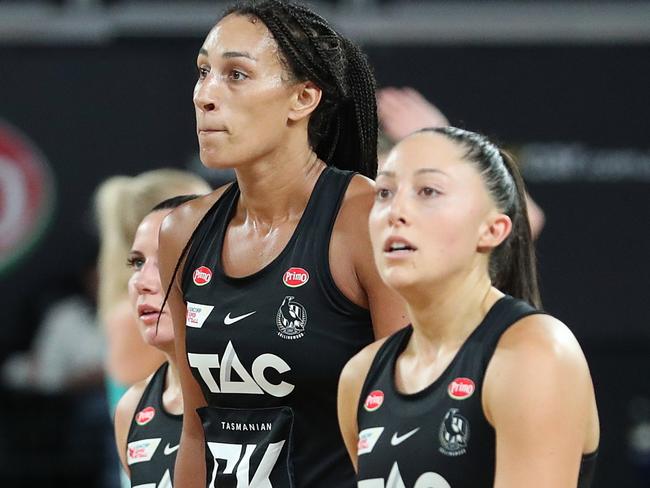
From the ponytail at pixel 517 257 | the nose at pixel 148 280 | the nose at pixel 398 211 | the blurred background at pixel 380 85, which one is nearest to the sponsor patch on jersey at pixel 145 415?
the nose at pixel 148 280

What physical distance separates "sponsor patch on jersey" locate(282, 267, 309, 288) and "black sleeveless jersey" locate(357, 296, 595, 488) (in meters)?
0.36

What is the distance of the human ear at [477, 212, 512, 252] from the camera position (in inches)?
104

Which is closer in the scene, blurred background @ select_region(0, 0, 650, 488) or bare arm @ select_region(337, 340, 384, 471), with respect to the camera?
bare arm @ select_region(337, 340, 384, 471)

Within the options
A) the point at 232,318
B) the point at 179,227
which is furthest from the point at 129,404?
the point at 232,318

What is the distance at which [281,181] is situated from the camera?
312 centimetres

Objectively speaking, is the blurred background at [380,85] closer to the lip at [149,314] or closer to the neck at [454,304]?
the lip at [149,314]

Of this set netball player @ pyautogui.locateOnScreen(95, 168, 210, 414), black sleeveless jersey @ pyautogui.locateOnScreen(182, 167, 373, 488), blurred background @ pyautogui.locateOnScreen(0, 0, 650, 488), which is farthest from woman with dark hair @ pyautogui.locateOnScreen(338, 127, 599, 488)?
blurred background @ pyautogui.locateOnScreen(0, 0, 650, 488)

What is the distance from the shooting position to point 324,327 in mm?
2967

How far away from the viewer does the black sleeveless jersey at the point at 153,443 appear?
11.5ft

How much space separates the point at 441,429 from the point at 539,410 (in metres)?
0.21

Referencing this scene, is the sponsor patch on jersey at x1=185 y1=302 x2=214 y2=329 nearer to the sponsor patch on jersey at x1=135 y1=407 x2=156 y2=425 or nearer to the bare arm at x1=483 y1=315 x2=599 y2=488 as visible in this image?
the sponsor patch on jersey at x1=135 y1=407 x2=156 y2=425

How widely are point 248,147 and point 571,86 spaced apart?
193 inches

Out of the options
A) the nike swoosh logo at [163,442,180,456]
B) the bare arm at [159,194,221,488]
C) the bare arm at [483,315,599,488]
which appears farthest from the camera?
the nike swoosh logo at [163,442,180,456]

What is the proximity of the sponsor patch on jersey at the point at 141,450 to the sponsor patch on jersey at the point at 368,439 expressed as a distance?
1.03 metres
